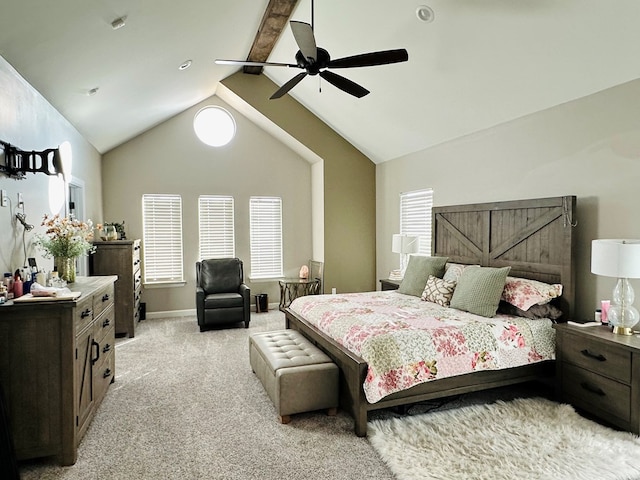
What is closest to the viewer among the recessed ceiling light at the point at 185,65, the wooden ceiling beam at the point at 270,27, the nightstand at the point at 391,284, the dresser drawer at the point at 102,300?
the dresser drawer at the point at 102,300

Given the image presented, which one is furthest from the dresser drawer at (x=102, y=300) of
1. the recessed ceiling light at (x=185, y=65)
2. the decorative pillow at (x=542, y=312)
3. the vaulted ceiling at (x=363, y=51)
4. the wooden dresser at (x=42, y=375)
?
the decorative pillow at (x=542, y=312)

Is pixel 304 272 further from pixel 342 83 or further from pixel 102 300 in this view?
pixel 102 300

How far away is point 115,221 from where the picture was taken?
6.39 meters

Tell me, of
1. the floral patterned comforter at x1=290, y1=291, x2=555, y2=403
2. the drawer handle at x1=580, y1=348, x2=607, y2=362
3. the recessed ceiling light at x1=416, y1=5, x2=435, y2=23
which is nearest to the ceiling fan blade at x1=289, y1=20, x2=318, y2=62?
the recessed ceiling light at x1=416, y1=5, x2=435, y2=23

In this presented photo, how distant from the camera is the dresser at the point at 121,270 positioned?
5.29 meters

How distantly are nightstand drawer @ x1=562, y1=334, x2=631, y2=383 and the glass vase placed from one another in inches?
161

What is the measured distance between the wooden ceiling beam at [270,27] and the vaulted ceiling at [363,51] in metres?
0.03

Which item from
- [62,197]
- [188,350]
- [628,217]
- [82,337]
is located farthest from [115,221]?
[628,217]

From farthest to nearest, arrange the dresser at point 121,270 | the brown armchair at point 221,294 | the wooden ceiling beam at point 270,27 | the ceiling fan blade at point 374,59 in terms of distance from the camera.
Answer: the brown armchair at point 221,294, the dresser at point 121,270, the wooden ceiling beam at point 270,27, the ceiling fan blade at point 374,59

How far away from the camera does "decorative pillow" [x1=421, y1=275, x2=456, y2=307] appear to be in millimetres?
4203

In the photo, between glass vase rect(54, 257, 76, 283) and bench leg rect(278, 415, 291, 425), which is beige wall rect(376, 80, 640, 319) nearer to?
bench leg rect(278, 415, 291, 425)

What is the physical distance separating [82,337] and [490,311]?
3251mm

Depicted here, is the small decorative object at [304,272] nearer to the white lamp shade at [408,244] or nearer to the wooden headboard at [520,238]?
the white lamp shade at [408,244]

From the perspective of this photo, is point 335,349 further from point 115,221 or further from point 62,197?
point 115,221
